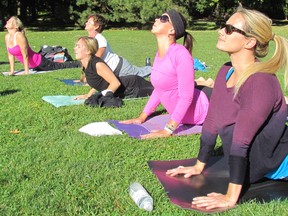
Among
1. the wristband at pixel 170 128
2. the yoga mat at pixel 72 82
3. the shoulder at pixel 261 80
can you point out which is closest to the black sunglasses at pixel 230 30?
the shoulder at pixel 261 80

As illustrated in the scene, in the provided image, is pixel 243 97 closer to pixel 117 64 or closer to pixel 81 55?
pixel 81 55

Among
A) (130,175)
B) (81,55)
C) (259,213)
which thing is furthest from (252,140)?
(81,55)

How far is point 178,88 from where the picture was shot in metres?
5.03

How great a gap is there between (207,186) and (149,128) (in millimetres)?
1906

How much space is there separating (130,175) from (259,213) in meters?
1.21

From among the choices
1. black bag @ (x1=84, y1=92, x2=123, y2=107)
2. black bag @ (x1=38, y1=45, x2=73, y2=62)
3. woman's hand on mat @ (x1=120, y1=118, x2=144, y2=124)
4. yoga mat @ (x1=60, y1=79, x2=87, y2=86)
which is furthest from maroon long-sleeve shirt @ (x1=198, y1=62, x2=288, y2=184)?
black bag @ (x1=38, y1=45, x2=73, y2=62)

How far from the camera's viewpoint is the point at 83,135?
16.4 feet

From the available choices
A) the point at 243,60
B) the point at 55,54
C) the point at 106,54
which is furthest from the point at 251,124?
the point at 55,54

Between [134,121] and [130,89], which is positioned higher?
[134,121]

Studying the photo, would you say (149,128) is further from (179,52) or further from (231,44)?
(231,44)

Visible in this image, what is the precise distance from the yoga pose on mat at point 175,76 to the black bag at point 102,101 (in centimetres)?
105

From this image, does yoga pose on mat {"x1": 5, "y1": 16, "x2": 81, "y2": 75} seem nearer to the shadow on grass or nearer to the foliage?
the shadow on grass

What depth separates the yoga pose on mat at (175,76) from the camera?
489 centimetres

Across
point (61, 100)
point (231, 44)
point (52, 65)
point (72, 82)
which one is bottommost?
point (52, 65)
